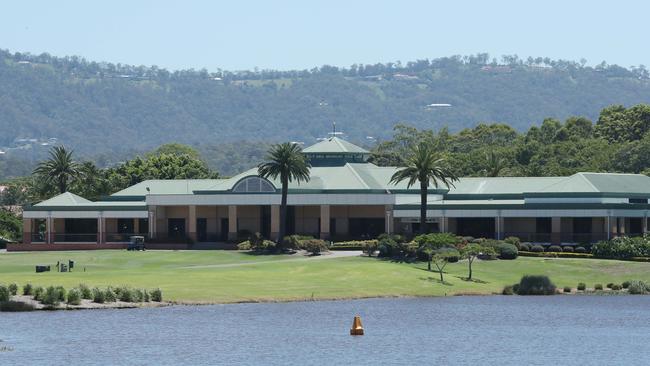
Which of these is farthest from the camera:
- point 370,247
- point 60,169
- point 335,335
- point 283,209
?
point 60,169

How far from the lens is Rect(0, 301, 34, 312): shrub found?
271 feet

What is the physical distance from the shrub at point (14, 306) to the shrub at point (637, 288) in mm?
44592

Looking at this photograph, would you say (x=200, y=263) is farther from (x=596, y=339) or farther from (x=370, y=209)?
(x=596, y=339)

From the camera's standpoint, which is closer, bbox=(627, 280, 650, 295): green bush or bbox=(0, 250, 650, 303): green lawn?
bbox=(0, 250, 650, 303): green lawn

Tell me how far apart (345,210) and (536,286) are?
38035 millimetres

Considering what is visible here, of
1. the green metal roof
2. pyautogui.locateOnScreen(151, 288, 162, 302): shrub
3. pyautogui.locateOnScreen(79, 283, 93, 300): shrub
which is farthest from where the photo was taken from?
the green metal roof

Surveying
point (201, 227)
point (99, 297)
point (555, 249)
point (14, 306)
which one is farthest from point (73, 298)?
point (201, 227)

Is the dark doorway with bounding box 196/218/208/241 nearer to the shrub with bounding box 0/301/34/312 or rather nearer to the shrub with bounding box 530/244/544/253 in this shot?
the shrub with bounding box 530/244/544/253

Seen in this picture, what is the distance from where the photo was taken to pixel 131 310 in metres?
84.8

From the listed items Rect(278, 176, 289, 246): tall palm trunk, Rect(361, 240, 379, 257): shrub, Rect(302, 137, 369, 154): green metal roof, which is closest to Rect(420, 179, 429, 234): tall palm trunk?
Rect(361, 240, 379, 257): shrub

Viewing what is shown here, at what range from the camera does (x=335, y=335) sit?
74688mm

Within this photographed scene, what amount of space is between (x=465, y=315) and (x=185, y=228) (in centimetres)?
6194

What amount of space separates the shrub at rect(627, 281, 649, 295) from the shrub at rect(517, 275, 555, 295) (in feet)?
18.4

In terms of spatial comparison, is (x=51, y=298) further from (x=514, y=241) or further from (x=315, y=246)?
(x=514, y=241)
